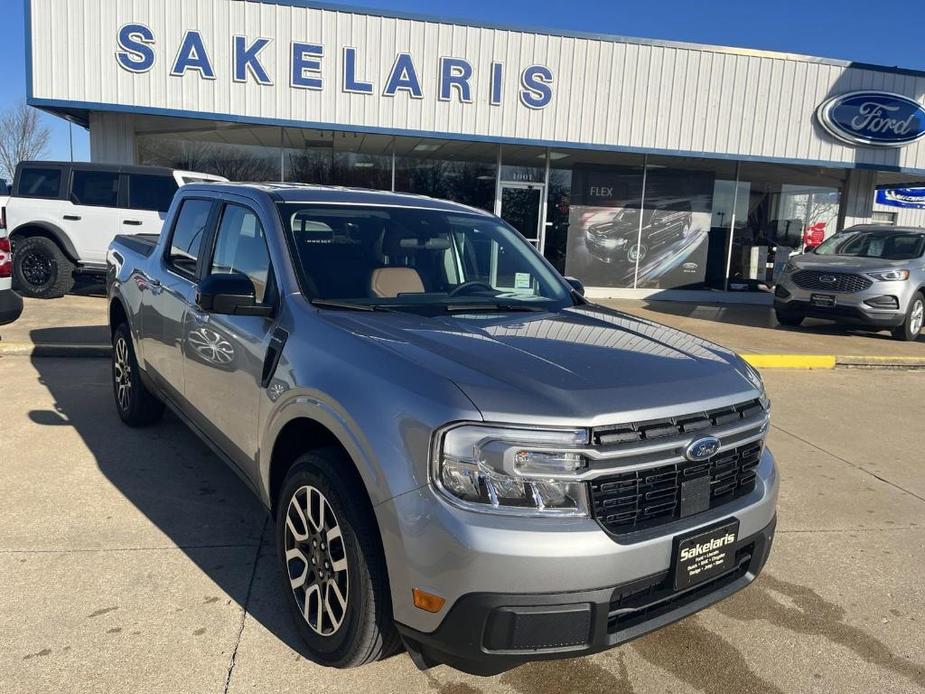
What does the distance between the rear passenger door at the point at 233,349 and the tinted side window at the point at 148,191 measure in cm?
832

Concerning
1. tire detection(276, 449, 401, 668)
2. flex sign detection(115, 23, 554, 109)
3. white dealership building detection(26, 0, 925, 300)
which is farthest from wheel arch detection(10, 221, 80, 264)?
tire detection(276, 449, 401, 668)

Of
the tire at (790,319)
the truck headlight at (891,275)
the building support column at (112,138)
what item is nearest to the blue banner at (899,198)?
the tire at (790,319)

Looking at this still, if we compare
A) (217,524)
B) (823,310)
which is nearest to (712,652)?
(217,524)

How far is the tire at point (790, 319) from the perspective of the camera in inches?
494

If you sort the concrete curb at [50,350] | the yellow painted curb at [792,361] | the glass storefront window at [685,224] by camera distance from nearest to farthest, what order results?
1. the concrete curb at [50,350]
2. the yellow painted curb at [792,361]
3. the glass storefront window at [685,224]

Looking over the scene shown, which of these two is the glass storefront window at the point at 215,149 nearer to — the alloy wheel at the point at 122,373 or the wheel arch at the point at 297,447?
the alloy wheel at the point at 122,373

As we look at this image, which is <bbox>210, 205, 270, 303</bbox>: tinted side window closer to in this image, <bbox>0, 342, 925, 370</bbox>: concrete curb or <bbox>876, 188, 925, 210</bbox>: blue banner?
<bbox>0, 342, 925, 370</bbox>: concrete curb

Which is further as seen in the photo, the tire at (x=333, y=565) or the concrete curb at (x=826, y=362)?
the concrete curb at (x=826, y=362)

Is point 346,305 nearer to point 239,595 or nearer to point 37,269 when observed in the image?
point 239,595

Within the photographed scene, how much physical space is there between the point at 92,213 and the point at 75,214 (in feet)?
0.80

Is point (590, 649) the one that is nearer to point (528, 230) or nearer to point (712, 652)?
point (712, 652)

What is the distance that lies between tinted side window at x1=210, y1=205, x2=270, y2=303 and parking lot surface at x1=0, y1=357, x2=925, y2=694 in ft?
4.39

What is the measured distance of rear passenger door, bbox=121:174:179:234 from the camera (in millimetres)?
11195

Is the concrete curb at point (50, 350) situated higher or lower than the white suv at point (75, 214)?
lower
